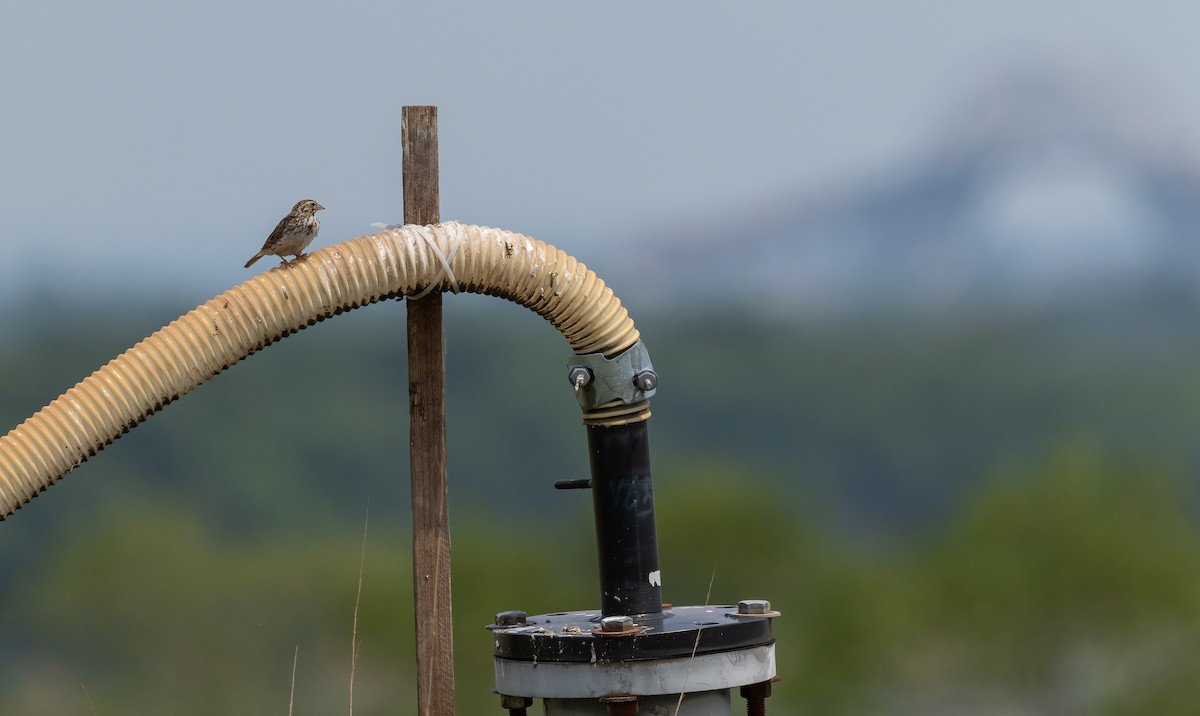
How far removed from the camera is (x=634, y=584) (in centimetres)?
Result: 499

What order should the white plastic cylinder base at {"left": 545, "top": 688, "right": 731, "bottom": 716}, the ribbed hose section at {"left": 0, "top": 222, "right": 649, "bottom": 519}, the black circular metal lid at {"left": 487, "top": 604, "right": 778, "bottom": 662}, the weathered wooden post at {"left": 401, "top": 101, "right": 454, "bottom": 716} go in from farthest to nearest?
the weathered wooden post at {"left": 401, "top": 101, "right": 454, "bottom": 716}
the ribbed hose section at {"left": 0, "top": 222, "right": 649, "bottom": 519}
the white plastic cylinder base at {"left": 545, "top": 688, "right": 731, "bottom": 716}
the black circular metal lid at {"left": 487, "top": 604, "right": 778, "bottom": 662}

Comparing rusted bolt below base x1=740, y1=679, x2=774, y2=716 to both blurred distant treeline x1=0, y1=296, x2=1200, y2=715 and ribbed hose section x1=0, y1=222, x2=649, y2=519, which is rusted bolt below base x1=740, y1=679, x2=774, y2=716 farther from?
blurred distant treeline x1=0, y1=296, x2=1200, y2=715

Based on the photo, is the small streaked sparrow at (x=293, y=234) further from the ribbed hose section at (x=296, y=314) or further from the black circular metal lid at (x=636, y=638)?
the black circular metal lid at (x=636, y=638)

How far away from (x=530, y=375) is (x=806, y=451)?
1078 cm

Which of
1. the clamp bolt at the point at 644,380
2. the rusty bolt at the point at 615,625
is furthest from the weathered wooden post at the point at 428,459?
the rusty bolt at the point at 615,625

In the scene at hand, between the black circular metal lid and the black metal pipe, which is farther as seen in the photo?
the black metal pipe

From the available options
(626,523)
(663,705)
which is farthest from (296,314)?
(663,705)

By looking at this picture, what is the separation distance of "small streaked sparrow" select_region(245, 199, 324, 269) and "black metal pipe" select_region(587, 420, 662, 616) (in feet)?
3.51

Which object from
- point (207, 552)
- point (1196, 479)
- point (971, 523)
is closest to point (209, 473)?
point (207, 552)

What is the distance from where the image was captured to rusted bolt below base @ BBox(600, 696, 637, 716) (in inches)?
180

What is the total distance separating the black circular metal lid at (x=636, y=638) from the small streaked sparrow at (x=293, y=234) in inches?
51.4

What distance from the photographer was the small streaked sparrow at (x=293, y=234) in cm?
497

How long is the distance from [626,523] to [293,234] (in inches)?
52.9

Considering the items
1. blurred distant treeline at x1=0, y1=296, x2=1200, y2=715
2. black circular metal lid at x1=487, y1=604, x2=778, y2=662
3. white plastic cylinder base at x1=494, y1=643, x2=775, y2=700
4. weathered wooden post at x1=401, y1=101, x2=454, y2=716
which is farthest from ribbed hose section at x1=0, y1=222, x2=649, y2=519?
blurred distant treeline at x1=0, y1=296, x2=1200, y2=715
